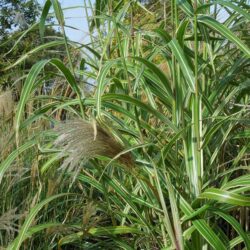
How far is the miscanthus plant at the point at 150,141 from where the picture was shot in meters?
1.74

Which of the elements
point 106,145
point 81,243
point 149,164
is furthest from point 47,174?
point 106,145

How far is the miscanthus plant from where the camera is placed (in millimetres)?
1740

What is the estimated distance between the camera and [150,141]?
207 centimetres

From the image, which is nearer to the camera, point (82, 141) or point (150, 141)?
point (82, 141)

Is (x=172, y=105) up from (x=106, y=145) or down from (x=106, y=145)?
up

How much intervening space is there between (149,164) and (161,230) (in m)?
0.30

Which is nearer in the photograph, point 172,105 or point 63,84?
point 172,105

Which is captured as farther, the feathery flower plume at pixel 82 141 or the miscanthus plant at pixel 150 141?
the miscanthus plant at pixel 150 141

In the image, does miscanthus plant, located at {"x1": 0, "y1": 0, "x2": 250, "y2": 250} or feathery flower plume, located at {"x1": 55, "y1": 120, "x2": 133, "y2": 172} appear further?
miscanthus plant, located at {"x1": 0, "y1": 0, "x2": 250, "y2": 250}

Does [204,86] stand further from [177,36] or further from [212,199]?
[212,199]

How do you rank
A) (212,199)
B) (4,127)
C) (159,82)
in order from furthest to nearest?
(4,127) < (159,82) < (212,199)

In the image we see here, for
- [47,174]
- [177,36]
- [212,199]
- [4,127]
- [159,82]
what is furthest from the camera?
[4,127]

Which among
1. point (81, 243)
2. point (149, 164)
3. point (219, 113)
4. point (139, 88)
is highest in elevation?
point (139, 88)

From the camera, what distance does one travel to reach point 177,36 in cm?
191
